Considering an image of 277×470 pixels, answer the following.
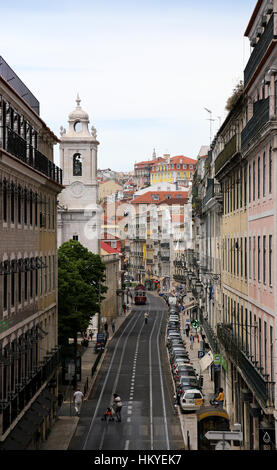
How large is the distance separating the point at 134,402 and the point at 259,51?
2802 centimetres

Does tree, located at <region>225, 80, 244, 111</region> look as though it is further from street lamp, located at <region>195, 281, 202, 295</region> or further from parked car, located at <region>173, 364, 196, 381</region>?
street lamp, located at <region>195, 281, 202, 295</region>

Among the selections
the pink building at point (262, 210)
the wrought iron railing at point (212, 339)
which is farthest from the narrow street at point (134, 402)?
the pink building at point (262, 210)

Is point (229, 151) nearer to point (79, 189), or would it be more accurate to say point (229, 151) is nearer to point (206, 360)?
point (206, 360)

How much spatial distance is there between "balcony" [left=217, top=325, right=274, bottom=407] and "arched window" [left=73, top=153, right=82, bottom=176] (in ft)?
168

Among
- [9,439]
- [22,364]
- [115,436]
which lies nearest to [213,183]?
[115,436]

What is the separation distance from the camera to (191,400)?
48.6 meters

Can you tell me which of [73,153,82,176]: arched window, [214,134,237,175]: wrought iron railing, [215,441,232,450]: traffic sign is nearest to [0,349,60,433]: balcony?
[215,441,232,450]: traffic sign

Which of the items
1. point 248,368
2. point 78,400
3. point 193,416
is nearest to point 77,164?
point 78,400

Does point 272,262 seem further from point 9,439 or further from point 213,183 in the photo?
point 213,183

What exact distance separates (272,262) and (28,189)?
39.7 ft

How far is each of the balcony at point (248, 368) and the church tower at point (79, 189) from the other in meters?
48.7

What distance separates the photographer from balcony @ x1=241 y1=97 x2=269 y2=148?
2744 centimetres

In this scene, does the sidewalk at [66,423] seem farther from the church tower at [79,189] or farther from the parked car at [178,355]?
the church tower at [79,189]

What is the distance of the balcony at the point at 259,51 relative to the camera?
26919 millimetres
